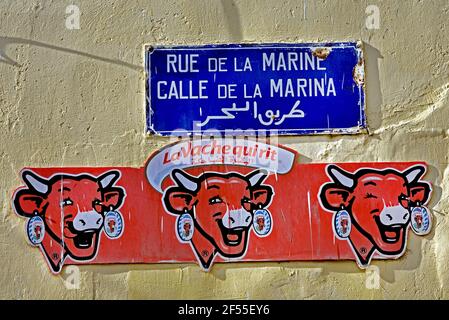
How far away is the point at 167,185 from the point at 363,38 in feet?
5.78

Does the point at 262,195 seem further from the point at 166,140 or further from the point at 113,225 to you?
the point at 113,225

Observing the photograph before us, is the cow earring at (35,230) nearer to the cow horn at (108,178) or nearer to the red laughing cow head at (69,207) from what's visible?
the red laughing cow head at (69,207)

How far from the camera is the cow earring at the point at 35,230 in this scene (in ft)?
16.9

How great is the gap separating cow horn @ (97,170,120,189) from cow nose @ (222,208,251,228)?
2.68 feet

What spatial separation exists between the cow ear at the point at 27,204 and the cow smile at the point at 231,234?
4.08ft

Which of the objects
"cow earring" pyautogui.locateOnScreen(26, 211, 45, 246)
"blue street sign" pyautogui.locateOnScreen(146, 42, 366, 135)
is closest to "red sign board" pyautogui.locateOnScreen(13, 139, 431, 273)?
"cow earring" pyautogui.locateOnScreen(26, 211, 45, 246)

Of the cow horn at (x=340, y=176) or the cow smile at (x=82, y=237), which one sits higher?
the cow horn at (x=340, y=176)

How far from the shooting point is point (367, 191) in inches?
205

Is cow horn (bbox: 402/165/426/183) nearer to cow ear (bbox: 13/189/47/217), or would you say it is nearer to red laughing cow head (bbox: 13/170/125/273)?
red laughing cow head (bbox: 13/170/125/273)

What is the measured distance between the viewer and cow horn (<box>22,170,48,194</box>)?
518 cm

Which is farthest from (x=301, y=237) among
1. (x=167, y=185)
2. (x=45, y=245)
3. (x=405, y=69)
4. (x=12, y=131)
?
(x=12, y=131)

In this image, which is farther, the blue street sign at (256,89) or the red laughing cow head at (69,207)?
the blue street sign at (256,89)

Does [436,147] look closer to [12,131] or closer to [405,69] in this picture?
[405,69]

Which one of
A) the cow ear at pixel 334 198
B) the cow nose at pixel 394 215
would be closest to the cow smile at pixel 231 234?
the cow ear at pixel 334 198
